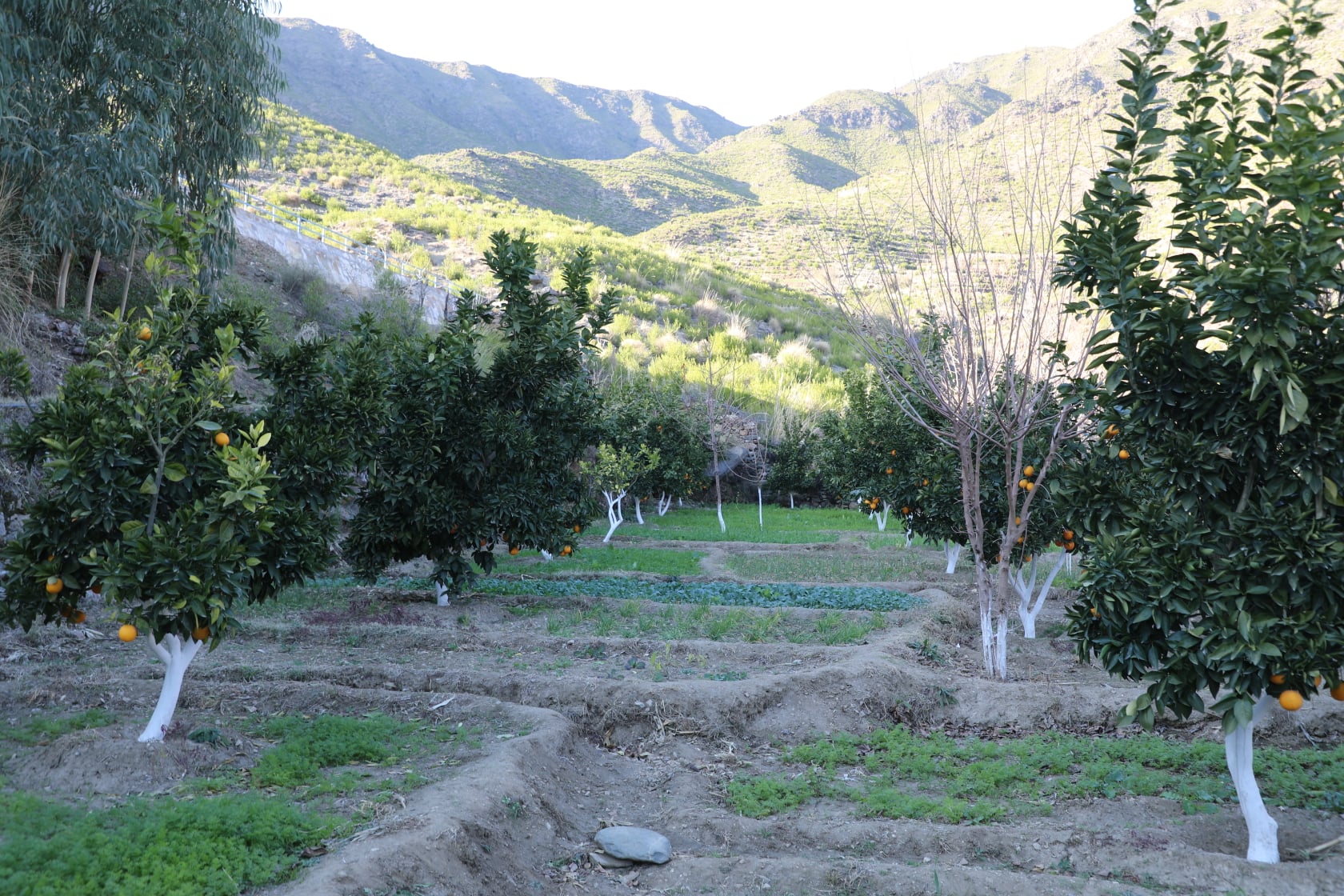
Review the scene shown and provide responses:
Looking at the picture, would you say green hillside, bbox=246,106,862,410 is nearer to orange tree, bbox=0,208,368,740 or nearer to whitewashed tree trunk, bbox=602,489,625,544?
whitewashed tree trunk, bbox=602,489,625,544

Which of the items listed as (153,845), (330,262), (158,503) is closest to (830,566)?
(158,503)

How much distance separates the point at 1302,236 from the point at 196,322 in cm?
742

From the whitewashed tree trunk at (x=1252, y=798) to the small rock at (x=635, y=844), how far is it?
3.46 meters

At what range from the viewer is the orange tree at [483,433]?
11.3 metres

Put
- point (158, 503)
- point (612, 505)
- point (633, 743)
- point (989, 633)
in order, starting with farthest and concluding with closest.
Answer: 1. point (612, 505)
2. point (989, 633)
3. point (633, 743)
4. point (158, 503)

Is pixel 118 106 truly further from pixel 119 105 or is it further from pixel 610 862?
pixel 610 862

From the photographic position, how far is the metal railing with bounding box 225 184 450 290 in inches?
1266

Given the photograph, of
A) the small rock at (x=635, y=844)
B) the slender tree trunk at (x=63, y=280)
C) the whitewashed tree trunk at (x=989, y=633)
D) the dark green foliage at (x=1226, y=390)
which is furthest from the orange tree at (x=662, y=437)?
the dark green foliage at (x=1226, y=390)

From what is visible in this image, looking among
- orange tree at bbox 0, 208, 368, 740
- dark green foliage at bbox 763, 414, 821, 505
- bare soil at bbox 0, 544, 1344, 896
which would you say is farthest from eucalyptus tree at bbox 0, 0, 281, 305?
dark green foliage at bbox 763, 414, 821, 505

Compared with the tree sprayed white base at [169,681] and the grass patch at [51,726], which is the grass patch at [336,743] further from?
the grass patch at [51,726]

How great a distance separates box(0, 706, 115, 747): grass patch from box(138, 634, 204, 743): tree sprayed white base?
620 mm

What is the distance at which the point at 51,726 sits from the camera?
6074 mm

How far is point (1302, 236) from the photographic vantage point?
417 cm

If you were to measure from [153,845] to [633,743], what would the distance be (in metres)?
4.07
